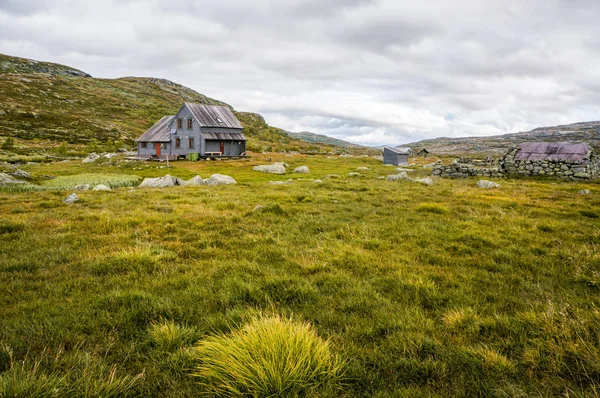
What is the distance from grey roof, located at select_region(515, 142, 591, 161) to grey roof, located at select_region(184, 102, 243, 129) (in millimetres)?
47353

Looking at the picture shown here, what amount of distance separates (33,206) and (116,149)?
6859 cm

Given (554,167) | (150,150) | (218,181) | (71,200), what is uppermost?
(150,150)

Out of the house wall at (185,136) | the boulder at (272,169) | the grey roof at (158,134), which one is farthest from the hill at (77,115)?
the boulder at (272,169)

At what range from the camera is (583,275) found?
18.9 feet

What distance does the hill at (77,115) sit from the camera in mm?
88812

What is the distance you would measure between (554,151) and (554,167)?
2.03 metres

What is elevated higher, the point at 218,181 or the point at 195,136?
the point at 195,136

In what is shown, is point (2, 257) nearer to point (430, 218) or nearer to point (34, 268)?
point (34, 268)

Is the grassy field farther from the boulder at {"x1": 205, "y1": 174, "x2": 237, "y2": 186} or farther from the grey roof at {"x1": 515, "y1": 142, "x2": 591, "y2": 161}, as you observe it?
the grey roof at {"x1": 515, "y1": 142, "x2": 591, "y2": 161}

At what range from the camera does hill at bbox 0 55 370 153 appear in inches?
3497

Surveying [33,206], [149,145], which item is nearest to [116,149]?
[149,145]

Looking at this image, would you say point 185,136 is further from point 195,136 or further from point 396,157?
point 396,157

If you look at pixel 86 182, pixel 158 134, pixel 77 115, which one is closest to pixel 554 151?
pixel 86 182

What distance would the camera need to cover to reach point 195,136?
5512 cm
